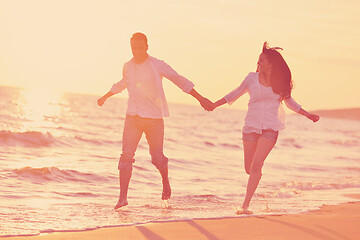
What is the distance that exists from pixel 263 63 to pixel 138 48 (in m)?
1.44

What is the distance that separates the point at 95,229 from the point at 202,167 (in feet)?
31.7

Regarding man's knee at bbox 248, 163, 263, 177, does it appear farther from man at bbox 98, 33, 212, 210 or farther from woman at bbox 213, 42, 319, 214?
man at bbox 98, 33, 212, 210

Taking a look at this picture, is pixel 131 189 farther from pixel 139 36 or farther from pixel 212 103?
pixel 139 36

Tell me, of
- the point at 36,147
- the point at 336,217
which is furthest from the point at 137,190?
the point at 36,147

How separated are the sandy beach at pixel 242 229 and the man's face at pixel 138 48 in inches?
80.0

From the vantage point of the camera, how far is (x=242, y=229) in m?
5.40

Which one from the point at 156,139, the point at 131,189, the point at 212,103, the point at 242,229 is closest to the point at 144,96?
the point at 156,139

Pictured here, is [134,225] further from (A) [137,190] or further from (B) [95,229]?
(A) [137,190]

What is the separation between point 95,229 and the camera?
5.45 metres

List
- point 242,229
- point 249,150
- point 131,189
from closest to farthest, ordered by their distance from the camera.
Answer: point 242,229
point 249,150
point 131,189

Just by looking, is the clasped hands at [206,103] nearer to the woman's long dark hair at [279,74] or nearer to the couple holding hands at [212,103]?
the couple holding hands at [212,103]

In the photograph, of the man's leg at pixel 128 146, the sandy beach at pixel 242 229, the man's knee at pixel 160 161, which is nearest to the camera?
the sandy beach at pixel 242 229

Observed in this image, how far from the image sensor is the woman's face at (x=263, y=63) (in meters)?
6.43

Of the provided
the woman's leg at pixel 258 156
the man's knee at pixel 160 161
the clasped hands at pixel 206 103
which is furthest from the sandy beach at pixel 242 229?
the clasped hands at pixel 206 103
